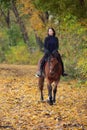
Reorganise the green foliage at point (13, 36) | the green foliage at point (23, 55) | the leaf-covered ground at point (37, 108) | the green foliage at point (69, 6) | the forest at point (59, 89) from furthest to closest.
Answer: the green foliage at point (13, 36), the green foliage at point (23, 55), the green foliage at point (69, 6), the forest at point (59, 89), the leaf-covered ground at point (37, 108)

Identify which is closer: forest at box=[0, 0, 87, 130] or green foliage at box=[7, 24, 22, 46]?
forest at box=[0, 0, 87, 130]

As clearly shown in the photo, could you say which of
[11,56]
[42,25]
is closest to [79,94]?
[42,25]

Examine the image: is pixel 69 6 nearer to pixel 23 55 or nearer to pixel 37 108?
pixel 37 108

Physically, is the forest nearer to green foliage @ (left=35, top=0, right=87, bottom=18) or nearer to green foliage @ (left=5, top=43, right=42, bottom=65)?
green foliage @ (left=35, top=0, right=87, bottom=18)

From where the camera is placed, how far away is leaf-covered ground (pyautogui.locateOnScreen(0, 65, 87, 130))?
13844mm

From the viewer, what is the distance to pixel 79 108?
→ 16.8 m

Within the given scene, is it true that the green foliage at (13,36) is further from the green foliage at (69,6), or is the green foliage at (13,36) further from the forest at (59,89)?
the green foliage at (69,6)

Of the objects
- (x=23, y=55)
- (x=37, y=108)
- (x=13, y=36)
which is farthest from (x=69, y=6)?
(x=13, y=36)

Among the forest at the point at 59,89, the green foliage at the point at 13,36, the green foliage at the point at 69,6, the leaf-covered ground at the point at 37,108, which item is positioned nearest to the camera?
the leaf-covered ground at the point at 37,108

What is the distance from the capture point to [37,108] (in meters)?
16.8

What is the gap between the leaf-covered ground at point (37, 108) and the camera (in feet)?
45.4

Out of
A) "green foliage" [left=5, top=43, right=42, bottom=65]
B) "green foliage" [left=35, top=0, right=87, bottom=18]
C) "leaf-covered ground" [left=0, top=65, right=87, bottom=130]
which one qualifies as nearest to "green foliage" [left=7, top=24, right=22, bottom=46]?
"green foliage" [left=5, top=43, right=42, bottom=65]

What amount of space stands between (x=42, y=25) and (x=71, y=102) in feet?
54.7

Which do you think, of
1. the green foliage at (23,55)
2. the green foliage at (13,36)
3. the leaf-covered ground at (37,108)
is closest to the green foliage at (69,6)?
the leaf-covered ground at (37,108)
